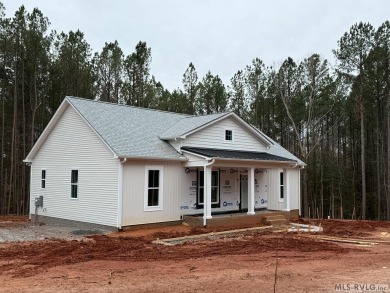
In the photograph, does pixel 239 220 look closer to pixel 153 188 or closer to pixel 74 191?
pixel 153 188

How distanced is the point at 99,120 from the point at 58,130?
2727mm

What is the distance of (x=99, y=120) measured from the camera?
687 inches

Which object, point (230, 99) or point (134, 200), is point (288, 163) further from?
point (230, 99)

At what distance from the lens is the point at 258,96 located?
128 feet

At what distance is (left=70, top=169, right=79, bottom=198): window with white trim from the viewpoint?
17.3m

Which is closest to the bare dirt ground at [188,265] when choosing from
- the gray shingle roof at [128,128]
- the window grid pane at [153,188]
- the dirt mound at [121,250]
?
the dirt mound at [121,250]

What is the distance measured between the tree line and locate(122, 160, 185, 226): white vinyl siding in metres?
15.7

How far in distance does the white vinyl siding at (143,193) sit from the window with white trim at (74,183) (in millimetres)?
3224

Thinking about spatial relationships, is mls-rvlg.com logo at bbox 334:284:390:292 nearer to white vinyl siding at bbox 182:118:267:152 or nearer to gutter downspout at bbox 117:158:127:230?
gutter downspout at bbox 117:158:127:230

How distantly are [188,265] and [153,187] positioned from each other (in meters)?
7.40

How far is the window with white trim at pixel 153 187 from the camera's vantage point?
15.9 m

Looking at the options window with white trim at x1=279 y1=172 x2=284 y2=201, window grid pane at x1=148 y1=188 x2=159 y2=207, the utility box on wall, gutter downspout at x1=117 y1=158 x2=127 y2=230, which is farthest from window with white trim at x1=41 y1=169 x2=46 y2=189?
window with white trim at x1=279 y1=172 x2=284 y2=201

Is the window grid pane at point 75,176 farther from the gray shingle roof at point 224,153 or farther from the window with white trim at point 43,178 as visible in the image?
the gray shingle roof at point 224,153

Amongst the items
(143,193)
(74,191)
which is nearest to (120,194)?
(143,193)
